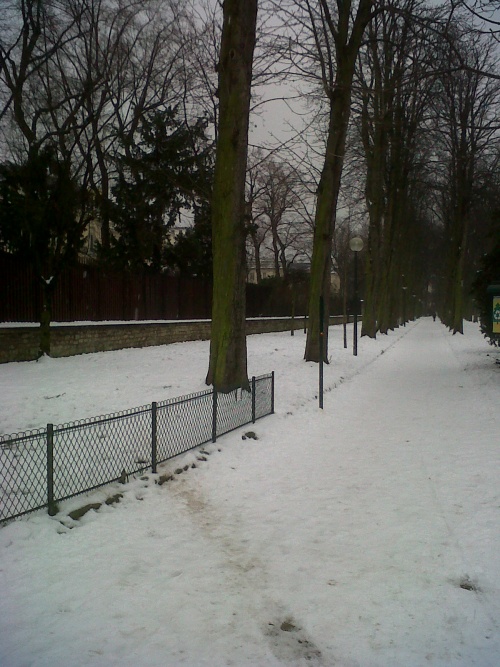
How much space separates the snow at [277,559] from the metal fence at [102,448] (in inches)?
9.4

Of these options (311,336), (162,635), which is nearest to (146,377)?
(311,336)

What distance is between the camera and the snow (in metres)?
3.58

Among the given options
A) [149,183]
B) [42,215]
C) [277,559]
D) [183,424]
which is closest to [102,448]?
[183,424]

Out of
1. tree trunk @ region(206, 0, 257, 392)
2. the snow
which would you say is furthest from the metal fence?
tree trunk @ region(206, 0, 257, 392)

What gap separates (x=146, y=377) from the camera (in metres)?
13.8

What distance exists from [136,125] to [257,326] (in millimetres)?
12644

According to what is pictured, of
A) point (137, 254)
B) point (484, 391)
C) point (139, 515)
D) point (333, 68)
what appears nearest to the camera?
point (139, 515)

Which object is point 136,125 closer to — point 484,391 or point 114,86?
point 114,86

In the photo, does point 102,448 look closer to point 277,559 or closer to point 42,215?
point 277,559

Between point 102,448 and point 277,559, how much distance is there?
3143mm

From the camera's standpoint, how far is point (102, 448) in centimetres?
716

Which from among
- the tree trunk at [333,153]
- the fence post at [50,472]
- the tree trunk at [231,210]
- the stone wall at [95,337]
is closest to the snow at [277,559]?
the fence post at [50,472]

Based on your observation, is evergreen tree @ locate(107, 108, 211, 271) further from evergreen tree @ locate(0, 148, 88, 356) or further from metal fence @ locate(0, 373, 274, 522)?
metal fence @ locate(0, 373, 274, 522)

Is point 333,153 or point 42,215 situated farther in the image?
point 333,153
